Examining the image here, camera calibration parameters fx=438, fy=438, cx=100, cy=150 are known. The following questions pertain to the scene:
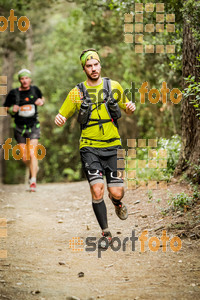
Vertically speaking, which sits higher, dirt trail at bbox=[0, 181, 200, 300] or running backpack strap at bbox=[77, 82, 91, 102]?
running backpack strap at bbox=[77, 82, 91, 102]

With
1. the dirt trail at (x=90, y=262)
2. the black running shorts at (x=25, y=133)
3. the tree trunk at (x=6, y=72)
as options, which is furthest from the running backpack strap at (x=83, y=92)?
the tree trunk at (x=6, y=72)

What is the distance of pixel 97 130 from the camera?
5660 mm

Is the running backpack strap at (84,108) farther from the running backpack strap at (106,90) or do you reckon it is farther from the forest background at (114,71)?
the forest background at (114,71)

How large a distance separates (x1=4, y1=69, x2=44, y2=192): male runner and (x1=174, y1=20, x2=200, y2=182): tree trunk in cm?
340

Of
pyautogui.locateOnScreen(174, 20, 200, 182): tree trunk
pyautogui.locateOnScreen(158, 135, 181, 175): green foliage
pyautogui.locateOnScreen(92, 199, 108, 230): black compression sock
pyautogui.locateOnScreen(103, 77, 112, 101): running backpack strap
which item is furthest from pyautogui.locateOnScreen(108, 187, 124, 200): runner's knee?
pyautogui.locateOnScreen(158, 135, 181, 175): green foliage

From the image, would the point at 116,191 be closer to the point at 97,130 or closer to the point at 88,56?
the point at 97,130

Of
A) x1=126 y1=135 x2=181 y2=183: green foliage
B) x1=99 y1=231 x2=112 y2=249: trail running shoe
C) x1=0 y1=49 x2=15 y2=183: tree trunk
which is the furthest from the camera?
x1=0 y1=49 x2=15 y2=183: tree trunk

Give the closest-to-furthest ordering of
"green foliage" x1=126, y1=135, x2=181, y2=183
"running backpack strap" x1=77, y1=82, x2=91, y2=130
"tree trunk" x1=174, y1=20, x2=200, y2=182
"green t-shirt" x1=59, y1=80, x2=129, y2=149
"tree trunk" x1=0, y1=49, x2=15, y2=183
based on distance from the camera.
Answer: "running backpack strap" x1=77, y1=82, x2=91, y2=130 < "green t-shirt" x1=59, y1=80, x2=129, y2=149 < "tree trunk" x1=174, y1=20, x2=200, y2=182 < "green foliage" x1=126, y1=135, x2=181, y2=183 < "tree trunk" x1=0, y1=49, x2=15, y2=183

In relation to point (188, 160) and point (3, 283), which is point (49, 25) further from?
point (3, 283)

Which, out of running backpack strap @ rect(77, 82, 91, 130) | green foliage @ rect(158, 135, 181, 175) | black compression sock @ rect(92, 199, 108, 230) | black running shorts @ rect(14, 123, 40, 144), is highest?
running backpack strap @ rect(77, 82, 91, 130)

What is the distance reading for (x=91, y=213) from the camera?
7.89m

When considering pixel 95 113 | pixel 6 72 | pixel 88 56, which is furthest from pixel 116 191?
pixel 6 72

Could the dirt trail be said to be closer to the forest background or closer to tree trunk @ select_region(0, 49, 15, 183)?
the forest background

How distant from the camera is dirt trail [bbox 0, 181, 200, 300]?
396 centimetres
